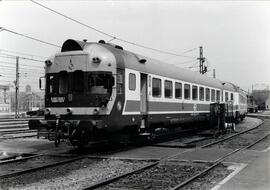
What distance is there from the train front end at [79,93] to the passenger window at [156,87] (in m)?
3.18

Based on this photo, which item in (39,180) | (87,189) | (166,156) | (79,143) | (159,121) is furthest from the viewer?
(159,121)

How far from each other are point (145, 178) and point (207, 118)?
15.1 meters

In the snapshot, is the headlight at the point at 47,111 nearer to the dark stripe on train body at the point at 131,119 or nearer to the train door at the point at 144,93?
the dark stripe on train body at the point at 131,119

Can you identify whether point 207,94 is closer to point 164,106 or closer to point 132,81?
point 164,106

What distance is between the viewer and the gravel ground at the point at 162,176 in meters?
8.15

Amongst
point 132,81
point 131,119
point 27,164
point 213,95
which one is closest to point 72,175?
point 27,164

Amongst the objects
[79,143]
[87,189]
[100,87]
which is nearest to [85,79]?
[100,87]

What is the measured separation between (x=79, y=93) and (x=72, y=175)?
385cm

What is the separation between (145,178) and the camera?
29.2ft

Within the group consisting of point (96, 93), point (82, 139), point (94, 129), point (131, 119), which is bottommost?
point (82, 139)

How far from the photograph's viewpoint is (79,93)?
12.5 metres

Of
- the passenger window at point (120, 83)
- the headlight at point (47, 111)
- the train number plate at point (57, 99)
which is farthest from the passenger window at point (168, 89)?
the headlight at point (47, 111)

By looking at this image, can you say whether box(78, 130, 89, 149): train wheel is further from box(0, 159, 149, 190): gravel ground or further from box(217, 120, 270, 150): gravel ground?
box(217, 120, 270, 150): gravel ground

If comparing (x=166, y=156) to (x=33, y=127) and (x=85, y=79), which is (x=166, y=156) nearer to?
(x=85, y=79)
